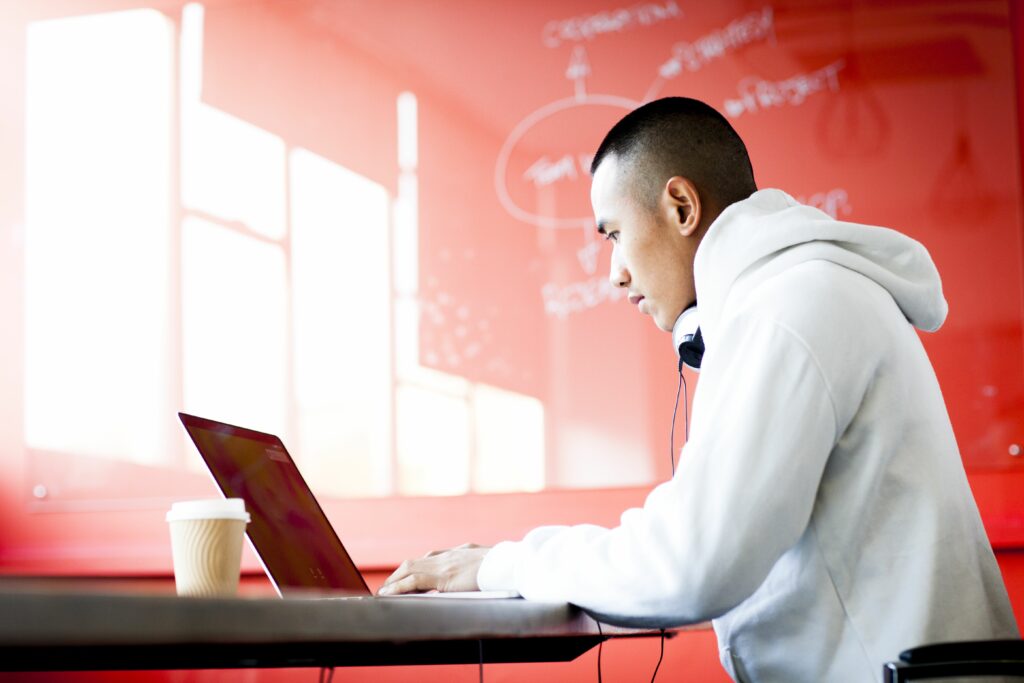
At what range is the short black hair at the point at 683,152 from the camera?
5.57ft

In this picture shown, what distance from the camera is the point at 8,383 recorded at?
9.96ft

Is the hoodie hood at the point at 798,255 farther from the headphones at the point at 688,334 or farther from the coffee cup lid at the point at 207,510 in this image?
the coffee cup lid at the point at 207,510

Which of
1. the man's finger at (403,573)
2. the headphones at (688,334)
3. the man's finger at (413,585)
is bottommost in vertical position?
the man's finger at (413,585)

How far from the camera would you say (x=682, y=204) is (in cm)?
168

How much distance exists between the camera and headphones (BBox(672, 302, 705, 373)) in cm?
175

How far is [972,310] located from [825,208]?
391 millimetres

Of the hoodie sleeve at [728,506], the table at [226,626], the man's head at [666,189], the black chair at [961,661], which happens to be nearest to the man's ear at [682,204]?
the man's head at [666,189]

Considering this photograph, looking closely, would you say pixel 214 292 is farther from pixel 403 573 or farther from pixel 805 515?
pixel 805 515

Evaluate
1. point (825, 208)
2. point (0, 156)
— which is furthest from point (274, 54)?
point (825, 208)

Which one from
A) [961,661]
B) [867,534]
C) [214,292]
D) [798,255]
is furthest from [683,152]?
[214,292]

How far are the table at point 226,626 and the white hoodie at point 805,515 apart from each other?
0.11 meters

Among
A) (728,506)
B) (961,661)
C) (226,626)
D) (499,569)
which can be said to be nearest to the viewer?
(226,626)

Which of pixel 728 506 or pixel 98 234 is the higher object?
pixel 98 234

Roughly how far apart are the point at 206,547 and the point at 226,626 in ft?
1.21
